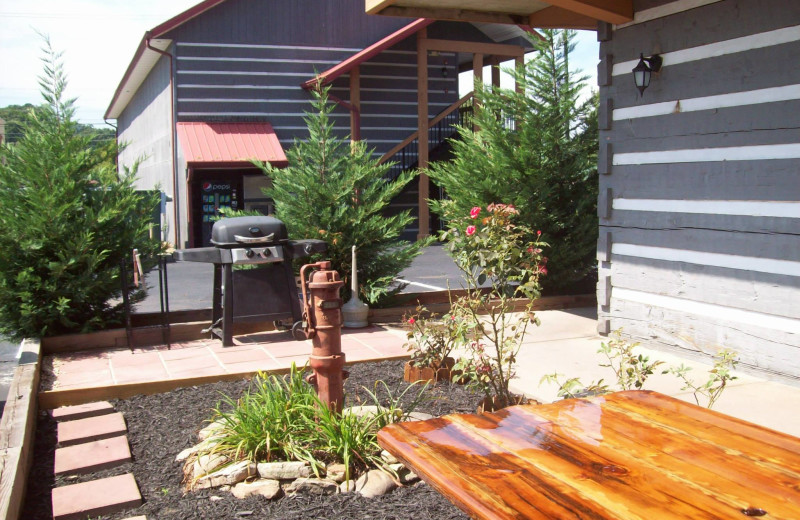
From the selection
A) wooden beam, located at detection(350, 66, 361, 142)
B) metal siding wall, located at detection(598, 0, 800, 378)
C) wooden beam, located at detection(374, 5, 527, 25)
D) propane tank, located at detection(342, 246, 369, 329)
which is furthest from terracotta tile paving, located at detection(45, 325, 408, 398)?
wooden beam, located at detection(350, 66, 361, 142)

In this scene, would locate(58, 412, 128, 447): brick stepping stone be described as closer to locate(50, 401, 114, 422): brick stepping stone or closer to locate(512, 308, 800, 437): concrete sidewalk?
locate(50, 401, 114, 422): brick stepping stone

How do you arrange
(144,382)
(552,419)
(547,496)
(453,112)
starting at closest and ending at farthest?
1. (547,496)
2. (552,419)
3. (144,382)
4. (453,112)

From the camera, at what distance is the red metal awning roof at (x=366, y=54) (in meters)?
17.8

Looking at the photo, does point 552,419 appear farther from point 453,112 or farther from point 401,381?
point 453,112

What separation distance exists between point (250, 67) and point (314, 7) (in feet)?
7.34

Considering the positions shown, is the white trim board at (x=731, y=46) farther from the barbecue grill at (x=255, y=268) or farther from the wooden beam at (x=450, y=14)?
the barbecue grill at (x=255, y=268)

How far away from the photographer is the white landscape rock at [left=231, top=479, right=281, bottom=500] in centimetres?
330

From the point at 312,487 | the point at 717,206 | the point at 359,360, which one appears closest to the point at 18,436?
the point at 312,487

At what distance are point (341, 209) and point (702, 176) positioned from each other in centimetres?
340

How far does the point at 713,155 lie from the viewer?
18.8ft

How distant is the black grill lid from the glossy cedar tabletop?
4.35 m

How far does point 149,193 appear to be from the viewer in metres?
7.16

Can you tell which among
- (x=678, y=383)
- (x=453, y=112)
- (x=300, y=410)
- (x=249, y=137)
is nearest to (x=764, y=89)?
(x=678, y=383)

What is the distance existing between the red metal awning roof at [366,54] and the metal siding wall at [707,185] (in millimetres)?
11759
